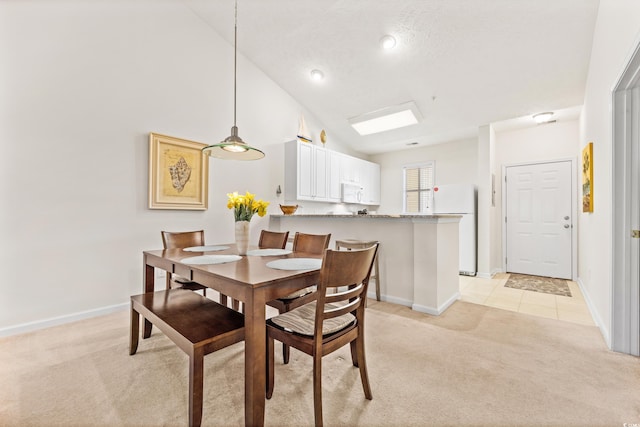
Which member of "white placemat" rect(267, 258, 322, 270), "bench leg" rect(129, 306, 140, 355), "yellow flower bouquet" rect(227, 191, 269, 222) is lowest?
"bench leg" rect(129, 306, 140, 355)

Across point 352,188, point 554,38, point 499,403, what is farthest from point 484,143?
point 499,403

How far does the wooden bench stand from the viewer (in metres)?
1.24

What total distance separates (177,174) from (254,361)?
285cm

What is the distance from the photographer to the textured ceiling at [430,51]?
111 inches

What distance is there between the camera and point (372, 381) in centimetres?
166

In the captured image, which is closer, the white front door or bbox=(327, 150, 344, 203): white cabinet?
the white front door

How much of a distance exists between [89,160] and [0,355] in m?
1.73

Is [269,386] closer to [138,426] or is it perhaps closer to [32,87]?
[138,426]

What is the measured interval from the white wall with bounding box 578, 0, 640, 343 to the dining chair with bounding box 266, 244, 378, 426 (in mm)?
2027

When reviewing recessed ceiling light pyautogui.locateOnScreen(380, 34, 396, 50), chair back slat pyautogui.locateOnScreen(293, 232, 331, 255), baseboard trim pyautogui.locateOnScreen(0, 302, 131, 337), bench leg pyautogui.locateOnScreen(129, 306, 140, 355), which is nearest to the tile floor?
chair back slat pyautogui.locateOnScreen(293, 232, 331, 255)

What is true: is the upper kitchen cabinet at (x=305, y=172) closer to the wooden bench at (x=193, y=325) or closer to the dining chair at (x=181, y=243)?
the dining chair at (x=181, y=243)

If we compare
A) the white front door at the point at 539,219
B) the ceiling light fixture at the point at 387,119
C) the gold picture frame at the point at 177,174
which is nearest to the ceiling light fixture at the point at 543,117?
the white front door at the point at 539,219

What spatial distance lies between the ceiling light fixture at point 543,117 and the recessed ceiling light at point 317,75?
10.7ft

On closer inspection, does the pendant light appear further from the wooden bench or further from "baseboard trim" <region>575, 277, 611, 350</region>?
"baseboard trim" <region>575, 277, 611, 350</region>
